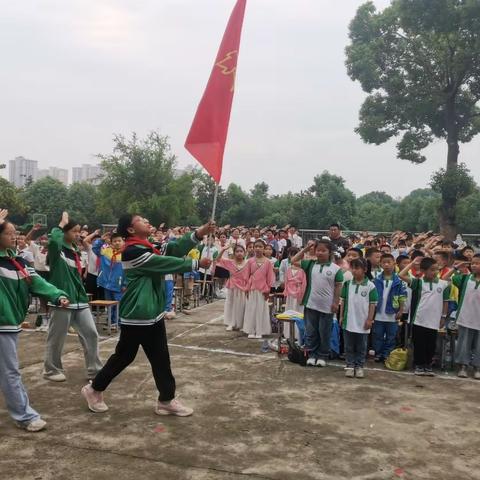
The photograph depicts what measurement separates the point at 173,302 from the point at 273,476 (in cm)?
694

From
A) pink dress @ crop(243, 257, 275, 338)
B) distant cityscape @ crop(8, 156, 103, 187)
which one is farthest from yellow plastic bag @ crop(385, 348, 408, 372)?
distant cityscape @ crop(8, 156, 103, 187)

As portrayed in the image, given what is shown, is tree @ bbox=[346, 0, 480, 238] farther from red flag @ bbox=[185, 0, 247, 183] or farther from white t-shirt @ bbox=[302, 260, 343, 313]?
red flag @ bbox=[185, 0, 247, 183]

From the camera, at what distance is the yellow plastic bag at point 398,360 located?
663 cm

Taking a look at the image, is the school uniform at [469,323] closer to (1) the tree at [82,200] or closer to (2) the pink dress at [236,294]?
(2) the pink dress at [236,294]

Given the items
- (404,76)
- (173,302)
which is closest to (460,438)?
(173,302)

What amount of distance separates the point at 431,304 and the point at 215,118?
143 inches

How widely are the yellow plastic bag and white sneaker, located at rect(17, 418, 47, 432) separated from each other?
14.2 feet

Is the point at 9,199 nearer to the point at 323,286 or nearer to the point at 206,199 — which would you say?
the point at 206,199

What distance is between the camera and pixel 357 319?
6379 mm

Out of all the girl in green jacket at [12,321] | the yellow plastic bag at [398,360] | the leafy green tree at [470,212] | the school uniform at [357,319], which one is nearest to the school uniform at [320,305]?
the school uniform at [357,319]

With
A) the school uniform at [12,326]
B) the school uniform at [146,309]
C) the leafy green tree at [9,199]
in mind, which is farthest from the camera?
the leafy green tree at [9,199]

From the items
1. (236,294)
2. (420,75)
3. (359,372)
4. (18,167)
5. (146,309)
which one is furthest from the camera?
(18,167)

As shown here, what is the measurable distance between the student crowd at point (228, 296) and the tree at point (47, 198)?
49.1 metres

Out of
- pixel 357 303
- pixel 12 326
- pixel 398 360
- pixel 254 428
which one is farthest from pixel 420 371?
pixel 12 326
